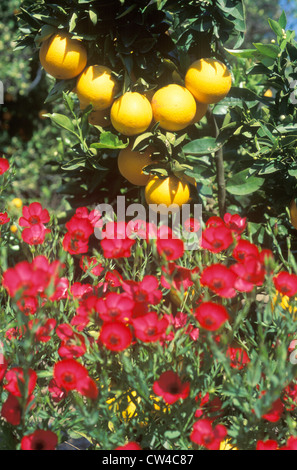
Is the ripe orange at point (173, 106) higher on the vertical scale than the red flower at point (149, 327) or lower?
higher

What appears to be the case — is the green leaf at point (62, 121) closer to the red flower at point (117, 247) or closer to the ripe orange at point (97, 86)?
the ripe orange at point (97, 86)

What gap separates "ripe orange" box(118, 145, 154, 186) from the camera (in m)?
1.18

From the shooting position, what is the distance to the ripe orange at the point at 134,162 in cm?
118

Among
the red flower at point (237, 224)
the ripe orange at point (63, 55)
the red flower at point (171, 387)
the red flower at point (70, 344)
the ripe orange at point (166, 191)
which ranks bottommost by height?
the red flower at point (171, 387)

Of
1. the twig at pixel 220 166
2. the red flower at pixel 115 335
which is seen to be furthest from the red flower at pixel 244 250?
the twig at pixel 220 166

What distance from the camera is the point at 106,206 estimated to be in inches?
57.2

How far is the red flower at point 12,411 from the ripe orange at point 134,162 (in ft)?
2.10

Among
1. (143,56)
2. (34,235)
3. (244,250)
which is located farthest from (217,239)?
(143,56)

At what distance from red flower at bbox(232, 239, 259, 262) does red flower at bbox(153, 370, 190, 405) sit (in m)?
0.23

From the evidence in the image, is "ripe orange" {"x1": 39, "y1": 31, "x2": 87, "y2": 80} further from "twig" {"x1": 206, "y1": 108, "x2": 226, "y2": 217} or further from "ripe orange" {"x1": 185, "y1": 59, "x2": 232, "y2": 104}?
"twig" {"x1": 206, "y1": 108, "x2": 226, "y2": 217}

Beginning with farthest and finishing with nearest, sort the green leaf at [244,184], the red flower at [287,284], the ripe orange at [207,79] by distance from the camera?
the green leaf at [244,184]
the ripe orange at [207,79]
the red flower at [287,284]

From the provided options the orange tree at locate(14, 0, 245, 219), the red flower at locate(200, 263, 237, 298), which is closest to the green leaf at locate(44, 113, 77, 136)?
the orange tree at locate(14, 0, 245, 219)

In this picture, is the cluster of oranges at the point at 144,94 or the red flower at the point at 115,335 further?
the cluster of oranges at the point at 144,94

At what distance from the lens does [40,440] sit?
0.68 m
